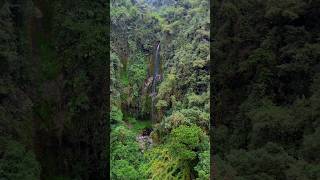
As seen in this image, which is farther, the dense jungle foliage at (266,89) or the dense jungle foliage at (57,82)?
the dense jungle foliage at (57,82)

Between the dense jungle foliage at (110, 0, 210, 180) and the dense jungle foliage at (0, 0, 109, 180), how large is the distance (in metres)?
0.64

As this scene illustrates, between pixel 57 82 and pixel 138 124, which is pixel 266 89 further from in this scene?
pixel 57 82

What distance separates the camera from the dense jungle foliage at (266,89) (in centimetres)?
538

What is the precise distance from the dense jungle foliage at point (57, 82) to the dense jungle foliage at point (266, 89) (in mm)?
1641

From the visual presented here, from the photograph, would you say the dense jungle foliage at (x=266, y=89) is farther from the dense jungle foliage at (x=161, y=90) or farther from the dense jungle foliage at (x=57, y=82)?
the dense jungle foliage at (x=57, y=82)

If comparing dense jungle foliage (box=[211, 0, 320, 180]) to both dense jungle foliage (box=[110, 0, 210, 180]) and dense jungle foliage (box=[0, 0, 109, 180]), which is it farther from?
dense jungle foliage (box=[0, 0, 109, 180])

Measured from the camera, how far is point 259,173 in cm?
523

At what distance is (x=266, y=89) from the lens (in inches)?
251

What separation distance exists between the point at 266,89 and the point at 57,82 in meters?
2.78

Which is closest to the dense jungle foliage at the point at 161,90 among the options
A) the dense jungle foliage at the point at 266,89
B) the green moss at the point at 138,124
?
the green moss at the point at 138,124

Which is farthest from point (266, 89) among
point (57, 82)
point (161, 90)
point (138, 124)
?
point (57, 82)


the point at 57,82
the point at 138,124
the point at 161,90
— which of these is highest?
the point at 57,82

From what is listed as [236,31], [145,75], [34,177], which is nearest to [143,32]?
[145,75]

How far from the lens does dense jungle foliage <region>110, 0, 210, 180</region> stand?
7.13 m
